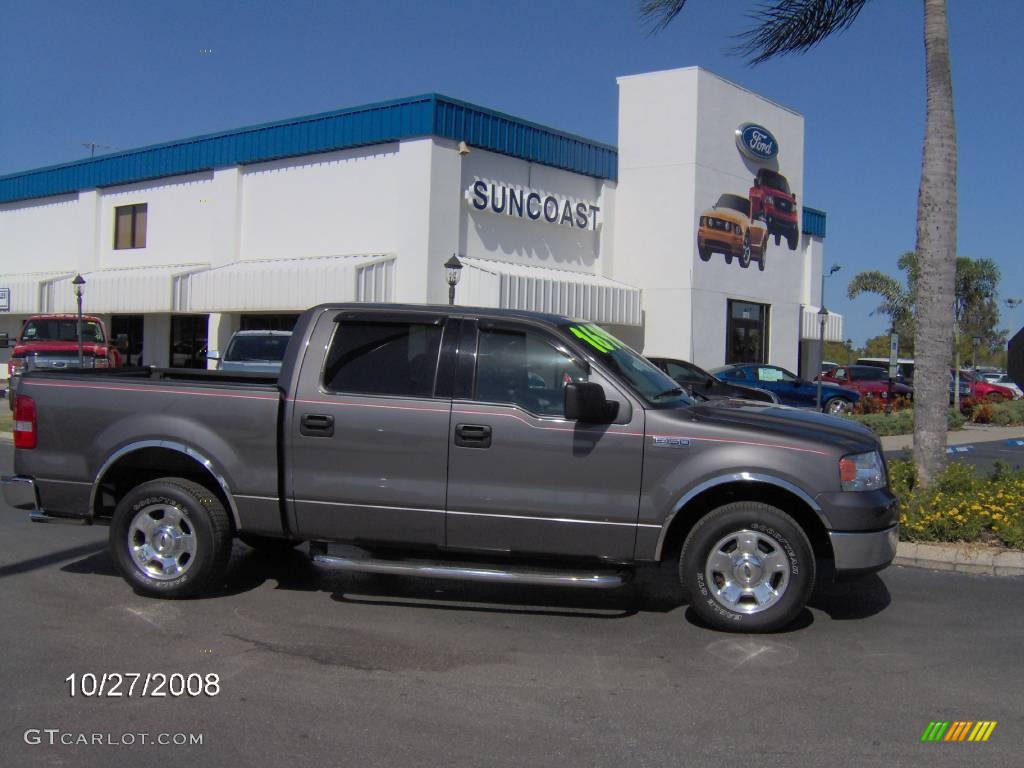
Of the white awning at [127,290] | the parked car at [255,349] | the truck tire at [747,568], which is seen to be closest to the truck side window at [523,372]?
the truck tire at [747,568]

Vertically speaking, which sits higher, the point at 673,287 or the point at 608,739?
the point at 673,287

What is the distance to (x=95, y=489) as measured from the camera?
20.7 feet

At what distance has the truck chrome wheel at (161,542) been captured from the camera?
627cm

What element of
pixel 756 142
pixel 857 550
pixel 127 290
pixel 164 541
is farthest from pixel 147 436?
pixel 756 142

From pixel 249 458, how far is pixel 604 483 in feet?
7.39

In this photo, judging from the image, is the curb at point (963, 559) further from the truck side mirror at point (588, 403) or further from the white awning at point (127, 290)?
the white awning at point (127, 290)

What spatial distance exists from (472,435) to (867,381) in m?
23.9

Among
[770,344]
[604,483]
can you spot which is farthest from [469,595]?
[770,344]

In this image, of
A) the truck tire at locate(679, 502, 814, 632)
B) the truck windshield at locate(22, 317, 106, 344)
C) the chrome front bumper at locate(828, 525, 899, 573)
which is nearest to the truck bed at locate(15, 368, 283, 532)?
the truck tire at locate(679, 502, 814, 632)

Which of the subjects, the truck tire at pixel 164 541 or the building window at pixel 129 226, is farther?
the building window at pixel 129 226

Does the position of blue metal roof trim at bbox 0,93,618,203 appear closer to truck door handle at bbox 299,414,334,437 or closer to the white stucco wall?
the white stucco wall

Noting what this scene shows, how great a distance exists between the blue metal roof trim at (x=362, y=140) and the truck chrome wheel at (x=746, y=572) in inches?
663

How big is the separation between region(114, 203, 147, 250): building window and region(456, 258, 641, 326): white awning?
11.7 m

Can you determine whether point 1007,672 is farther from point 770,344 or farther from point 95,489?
point 770,344
